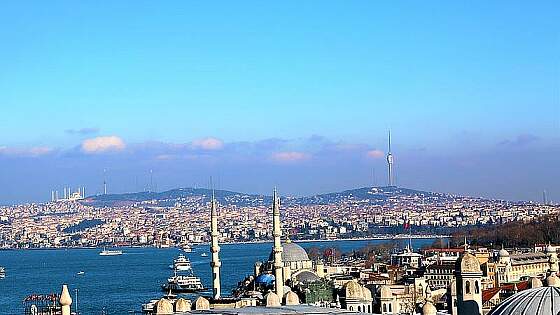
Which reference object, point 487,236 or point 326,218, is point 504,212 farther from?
point 487,236

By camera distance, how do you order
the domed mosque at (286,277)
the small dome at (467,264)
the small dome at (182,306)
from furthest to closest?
the domed mosque at (286,277), the small dome at (182,306), the small dome at (467,264)

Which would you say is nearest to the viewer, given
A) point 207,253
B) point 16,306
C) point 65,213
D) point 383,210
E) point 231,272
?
point 16,306

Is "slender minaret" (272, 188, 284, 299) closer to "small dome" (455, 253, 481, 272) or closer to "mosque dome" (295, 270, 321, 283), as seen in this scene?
"mosque dome" (295, 270, 321, 283)

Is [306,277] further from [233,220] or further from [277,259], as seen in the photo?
[233,220]

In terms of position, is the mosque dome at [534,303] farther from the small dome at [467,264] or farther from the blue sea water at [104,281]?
the blue sea water at [104,281]

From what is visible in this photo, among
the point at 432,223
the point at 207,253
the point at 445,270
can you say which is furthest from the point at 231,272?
the point at 432,223

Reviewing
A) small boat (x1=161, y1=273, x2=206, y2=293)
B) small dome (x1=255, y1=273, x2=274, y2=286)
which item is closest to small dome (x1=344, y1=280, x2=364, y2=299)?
small dome (x1=255, y1=273, x2=274, y2=286)

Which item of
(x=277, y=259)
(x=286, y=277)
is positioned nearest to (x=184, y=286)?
(x=286, y=277)

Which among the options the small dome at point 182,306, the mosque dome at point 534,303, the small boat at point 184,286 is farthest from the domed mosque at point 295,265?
the mosque dome at point 534,303
